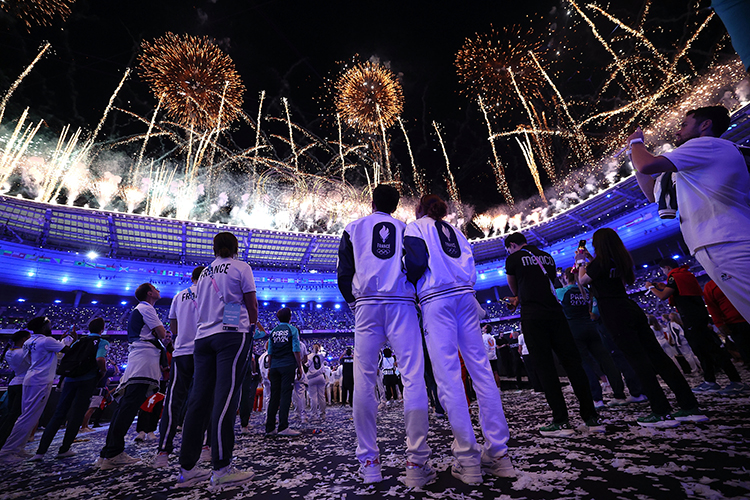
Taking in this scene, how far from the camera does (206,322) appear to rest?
278 centimetres

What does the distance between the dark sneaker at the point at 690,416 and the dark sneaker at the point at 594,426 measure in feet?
1.84

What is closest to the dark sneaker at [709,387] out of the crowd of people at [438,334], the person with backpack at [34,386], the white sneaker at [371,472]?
the crowd of people at [438,334]

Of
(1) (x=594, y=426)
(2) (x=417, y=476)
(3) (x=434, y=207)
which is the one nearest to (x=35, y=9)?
(3) (x=434, y=207)

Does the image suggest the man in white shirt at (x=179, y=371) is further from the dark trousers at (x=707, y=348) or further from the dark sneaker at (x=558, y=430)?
the dark trousers at (x=707, y=348)

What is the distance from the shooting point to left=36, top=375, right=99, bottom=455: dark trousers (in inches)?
168

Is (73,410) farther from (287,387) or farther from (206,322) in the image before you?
(206,322)

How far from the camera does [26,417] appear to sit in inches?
174

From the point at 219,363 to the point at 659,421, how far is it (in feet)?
12.1

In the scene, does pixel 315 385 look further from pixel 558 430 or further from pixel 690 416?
pixel 690 416

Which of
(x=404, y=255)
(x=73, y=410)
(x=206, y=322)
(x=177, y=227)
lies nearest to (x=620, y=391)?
(x=404, y=255)

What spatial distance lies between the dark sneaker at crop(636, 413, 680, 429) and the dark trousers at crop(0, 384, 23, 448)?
7443mm

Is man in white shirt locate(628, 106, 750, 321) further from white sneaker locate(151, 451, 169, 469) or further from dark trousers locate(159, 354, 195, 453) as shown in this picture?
white sneaker locate(151, 451, 169, 469)

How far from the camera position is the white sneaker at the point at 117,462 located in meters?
3.32

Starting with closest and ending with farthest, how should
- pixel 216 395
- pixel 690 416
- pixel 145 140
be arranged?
pixel 216 395 < pixel 690 416 < pixel 145 140
